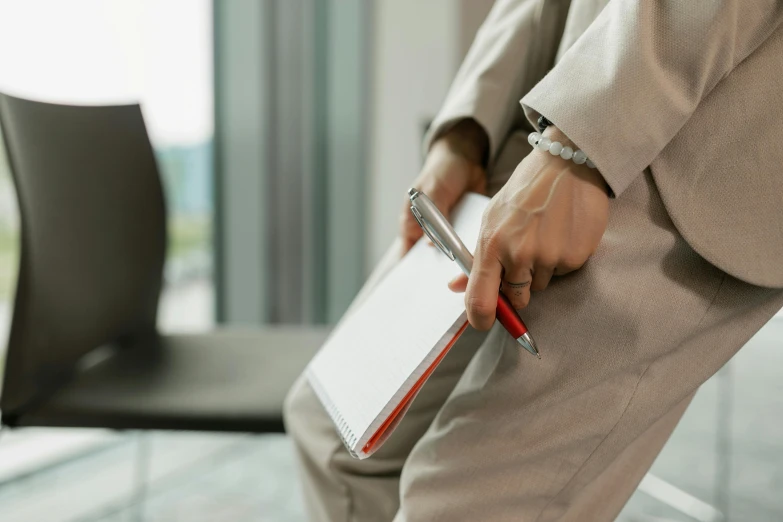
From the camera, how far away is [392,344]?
0.59 meters

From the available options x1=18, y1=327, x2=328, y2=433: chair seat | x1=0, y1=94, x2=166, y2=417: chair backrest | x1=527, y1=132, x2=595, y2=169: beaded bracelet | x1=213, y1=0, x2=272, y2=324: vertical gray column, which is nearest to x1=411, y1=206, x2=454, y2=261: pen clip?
x1=527, y1=132, x2=595, y2=169: beaded bracelet

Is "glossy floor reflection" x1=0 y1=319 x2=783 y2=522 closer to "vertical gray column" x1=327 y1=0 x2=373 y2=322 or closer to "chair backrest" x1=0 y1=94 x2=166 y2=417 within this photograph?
"chair backrest" x1=0 y1=94 x2=166 y2=417

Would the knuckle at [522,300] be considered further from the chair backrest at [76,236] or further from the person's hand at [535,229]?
the chair backrest at [76,236]

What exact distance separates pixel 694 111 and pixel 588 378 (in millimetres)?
215

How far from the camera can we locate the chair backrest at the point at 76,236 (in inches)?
33.9

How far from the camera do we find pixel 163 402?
34.0 inches

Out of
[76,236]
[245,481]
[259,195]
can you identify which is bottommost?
[245,481]

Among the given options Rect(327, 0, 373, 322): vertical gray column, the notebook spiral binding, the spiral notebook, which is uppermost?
the spiral notebook

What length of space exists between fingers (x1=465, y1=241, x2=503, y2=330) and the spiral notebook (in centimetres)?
2

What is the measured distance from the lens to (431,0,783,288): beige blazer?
18.7 inches

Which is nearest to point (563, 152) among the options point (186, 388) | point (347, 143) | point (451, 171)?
point (451, 171)

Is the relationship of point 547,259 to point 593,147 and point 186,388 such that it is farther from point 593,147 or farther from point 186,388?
point 186,388

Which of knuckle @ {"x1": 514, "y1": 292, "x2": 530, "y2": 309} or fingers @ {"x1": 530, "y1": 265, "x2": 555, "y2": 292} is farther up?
fingers @ {"x1": 530, "y1": 265, "x2": 555, "y2": 292}

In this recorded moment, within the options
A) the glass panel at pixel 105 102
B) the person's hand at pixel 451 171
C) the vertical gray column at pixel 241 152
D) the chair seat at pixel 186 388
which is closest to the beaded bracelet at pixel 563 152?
the person's hand at pixel 451 171
